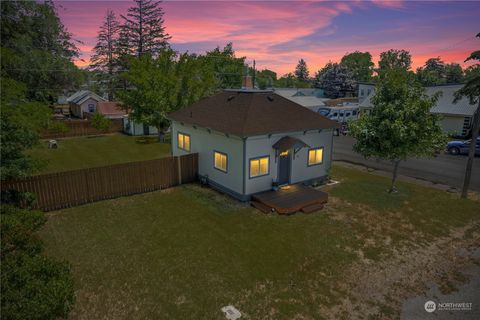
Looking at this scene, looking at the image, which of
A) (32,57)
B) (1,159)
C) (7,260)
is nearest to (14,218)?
(7,260)

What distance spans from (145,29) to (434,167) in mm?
50383

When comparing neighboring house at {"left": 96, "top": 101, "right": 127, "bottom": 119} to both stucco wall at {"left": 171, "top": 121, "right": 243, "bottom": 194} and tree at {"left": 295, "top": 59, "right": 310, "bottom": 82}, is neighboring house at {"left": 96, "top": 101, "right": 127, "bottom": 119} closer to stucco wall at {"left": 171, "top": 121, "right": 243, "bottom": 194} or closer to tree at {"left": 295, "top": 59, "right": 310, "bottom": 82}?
stucco wall at {"left": 171, "top": 121, "right": 243, "bottom": 194}

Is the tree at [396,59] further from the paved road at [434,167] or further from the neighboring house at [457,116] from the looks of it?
the paved road at [434,167]

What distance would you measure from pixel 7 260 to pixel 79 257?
378 cm

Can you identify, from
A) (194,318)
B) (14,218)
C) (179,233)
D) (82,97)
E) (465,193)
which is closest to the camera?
(194,318)

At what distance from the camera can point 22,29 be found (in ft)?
42.3

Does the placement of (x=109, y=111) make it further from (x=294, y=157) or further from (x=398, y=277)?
(x=398, y=277)

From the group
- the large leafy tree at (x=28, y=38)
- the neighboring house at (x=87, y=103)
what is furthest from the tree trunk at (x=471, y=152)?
the neighboring house at (x=87, y=103)

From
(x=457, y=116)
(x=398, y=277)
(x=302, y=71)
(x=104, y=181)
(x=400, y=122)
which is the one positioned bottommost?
(x=398, y=277)

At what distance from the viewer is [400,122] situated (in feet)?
50.2

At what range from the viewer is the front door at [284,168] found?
651 inches

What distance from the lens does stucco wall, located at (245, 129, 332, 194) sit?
15.2 m

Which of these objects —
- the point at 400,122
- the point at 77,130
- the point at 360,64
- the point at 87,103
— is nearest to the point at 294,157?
the point at 400,122

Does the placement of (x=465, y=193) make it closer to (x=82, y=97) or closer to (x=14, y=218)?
(x=14, y=218)
